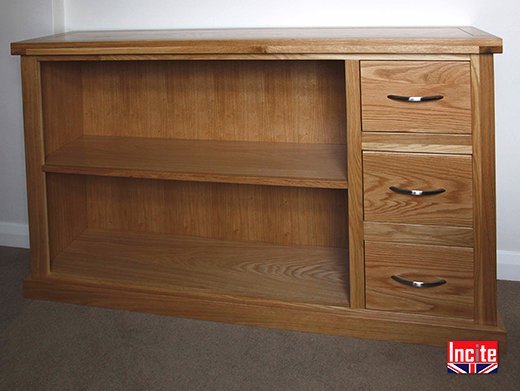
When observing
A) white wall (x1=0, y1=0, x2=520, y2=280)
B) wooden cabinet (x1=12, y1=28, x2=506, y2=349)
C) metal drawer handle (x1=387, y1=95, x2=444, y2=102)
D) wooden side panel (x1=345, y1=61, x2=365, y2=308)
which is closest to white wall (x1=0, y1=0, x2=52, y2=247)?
white wall (x1=0, y1=0, x2=520, y2=280)

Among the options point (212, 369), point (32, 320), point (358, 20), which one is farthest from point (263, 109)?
point (32, 320)

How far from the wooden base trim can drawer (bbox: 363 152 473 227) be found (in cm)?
31

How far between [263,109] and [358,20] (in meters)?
0.47

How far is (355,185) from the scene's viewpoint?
156cm

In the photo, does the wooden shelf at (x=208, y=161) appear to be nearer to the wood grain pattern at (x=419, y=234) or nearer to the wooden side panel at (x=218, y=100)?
the wooden side panel at (x=218, y=100)

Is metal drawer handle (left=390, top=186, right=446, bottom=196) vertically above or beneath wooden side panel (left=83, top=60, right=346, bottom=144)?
beneath

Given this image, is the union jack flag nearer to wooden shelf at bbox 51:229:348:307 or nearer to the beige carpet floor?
the beige carpet floor

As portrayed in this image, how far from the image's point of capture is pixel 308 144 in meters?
1.97

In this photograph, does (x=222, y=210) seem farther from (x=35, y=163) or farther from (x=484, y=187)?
(x=484, y=187)

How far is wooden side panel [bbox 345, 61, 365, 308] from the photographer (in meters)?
1.50

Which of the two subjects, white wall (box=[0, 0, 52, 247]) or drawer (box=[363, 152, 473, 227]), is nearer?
drawer (box=[363, 152, 473, 227])

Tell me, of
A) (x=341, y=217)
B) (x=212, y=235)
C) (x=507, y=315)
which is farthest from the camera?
(x=212, y=235)

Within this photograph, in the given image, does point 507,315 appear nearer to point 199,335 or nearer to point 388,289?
point 388,289

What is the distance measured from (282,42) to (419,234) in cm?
69
